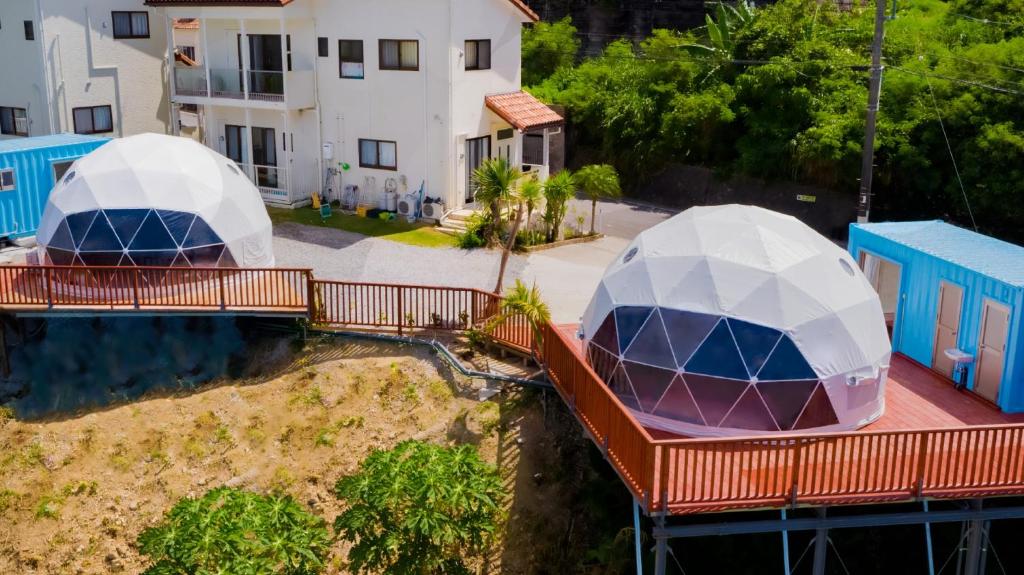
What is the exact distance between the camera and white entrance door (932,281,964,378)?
17.1 meters

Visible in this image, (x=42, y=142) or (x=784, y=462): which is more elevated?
(x=42, y=142)

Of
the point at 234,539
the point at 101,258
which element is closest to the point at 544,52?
the point at 101,258

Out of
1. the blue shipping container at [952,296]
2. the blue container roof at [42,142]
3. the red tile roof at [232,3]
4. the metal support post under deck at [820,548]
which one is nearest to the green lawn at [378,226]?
the blue container roof at [42,142]

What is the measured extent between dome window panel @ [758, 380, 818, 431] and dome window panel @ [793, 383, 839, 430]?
0.07 meters

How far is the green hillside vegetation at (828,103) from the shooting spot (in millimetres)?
26172

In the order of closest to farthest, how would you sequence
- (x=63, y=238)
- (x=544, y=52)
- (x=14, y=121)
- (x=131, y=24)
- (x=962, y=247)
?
(x=962, y=247) → (x=63, y=238) → (x=14, y=121) → (x=131, y=24) → (x=544, y=52)

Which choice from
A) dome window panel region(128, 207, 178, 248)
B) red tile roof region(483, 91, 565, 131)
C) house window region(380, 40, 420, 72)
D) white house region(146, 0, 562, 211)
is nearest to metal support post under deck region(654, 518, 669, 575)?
dome window panel region(128, 207, 178, 248)

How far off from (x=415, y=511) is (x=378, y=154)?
17.2 m

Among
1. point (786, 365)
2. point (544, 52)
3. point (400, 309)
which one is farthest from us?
point (544, 52)

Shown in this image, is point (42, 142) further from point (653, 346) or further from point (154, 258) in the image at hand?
point (653, 346)

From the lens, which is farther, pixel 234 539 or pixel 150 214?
pixel 150 214

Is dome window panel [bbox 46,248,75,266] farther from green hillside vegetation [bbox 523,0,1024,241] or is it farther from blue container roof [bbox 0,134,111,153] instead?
green hillside vegetation [bbox 523,0,1024,241]

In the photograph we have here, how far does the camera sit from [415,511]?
14.6 metres

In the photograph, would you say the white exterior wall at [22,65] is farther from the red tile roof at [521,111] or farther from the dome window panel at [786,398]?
the dome window panel at [786,398]
